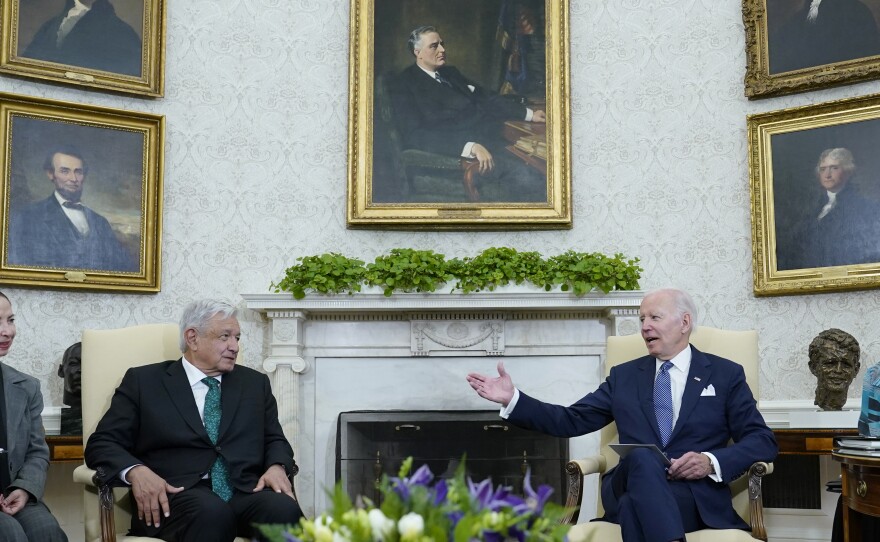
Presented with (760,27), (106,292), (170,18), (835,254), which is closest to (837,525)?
(835,254)

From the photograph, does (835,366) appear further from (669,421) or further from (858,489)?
(858,489)

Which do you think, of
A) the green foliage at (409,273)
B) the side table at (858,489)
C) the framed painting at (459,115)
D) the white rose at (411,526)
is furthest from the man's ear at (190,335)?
the side table at (858,489)

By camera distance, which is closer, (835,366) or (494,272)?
(835,366)

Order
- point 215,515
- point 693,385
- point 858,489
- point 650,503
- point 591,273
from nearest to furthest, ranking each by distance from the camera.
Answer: point 858,489 → point 650,503 → point 215,515 → point 693,385 → point 591,273

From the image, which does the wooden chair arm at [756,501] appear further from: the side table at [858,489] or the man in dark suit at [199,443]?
the man in dark suit at [199,443]

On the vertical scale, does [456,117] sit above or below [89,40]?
below

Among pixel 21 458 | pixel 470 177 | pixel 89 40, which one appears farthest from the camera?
pixel 470 177

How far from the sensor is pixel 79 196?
550 centimetres

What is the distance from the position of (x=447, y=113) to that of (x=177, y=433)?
9.43 feet

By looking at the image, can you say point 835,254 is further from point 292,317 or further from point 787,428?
point 292,317

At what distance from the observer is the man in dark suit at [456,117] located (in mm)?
5820

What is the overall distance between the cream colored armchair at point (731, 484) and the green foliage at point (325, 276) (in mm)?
1595

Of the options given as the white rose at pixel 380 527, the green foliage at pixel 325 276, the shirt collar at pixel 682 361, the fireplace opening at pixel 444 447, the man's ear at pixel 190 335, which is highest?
the green foliage at pixel 325 276

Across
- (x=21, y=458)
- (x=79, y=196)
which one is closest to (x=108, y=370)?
(x=21, y=458)
